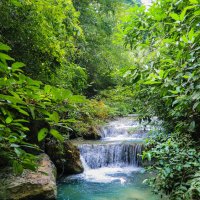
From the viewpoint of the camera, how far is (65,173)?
23.8 feet

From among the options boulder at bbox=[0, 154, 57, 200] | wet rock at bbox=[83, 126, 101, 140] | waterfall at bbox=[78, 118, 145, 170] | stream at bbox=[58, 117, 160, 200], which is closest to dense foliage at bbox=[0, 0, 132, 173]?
wet rock at bbox=[83, 126, 101, 140]

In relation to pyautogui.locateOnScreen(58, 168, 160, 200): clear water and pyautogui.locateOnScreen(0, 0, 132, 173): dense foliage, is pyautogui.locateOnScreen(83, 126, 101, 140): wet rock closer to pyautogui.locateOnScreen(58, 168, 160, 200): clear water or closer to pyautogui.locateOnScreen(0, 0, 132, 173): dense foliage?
pyautogui.locateOnScreen(0, 0, 132, 173): dense foliage

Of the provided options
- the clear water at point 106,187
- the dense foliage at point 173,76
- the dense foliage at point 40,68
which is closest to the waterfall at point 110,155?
the clear water at point 106,187

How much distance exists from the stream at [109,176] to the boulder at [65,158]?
0.87ft

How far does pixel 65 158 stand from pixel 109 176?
1454mm

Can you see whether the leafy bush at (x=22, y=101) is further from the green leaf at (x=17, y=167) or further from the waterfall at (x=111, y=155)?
the waterfall at (x=111, y=155)

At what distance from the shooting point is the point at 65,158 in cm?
722

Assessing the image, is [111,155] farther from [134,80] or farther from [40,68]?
[134,80]

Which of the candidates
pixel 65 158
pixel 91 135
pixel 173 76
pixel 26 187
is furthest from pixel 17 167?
pixel 91 135

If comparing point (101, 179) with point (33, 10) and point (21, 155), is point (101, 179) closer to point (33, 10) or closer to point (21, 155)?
point (33, 10)

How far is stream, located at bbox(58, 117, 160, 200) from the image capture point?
5.73m

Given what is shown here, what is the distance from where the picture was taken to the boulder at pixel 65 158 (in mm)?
7067

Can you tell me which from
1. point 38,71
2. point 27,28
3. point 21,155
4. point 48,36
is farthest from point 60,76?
point 21,155

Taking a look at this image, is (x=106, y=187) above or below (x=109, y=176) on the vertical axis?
below
